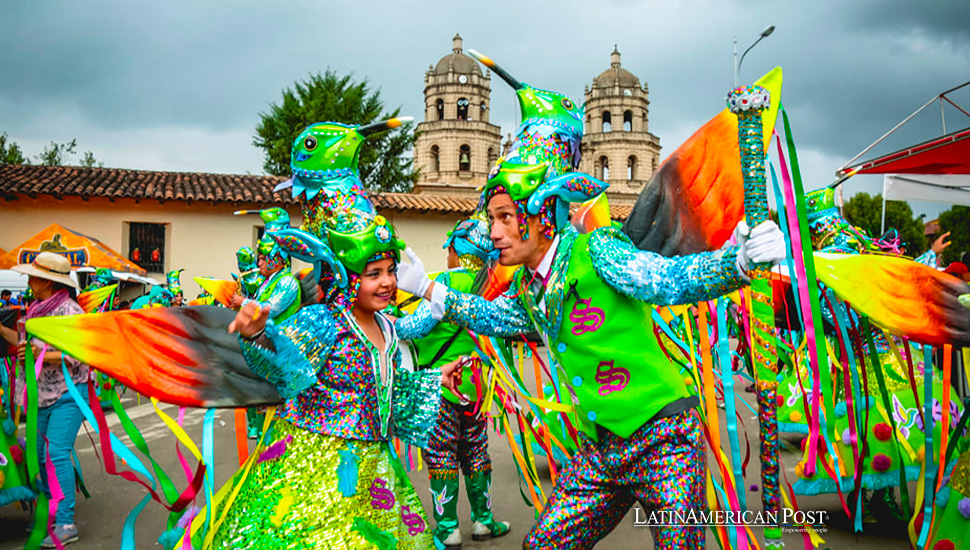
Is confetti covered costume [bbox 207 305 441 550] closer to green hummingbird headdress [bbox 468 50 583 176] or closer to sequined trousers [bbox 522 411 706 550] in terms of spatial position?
sequined trousers [bbox 522 411 706 550]

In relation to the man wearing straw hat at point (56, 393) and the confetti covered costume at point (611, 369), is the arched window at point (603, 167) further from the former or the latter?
the confetti covered costume at point (611, 369)

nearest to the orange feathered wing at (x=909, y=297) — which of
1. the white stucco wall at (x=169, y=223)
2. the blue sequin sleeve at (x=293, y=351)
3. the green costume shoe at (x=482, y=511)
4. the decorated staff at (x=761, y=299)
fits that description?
the decorated staff at (x=761, y=299)

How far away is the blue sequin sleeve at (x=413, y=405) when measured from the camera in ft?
9.21

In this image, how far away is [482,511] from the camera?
14.1 ft

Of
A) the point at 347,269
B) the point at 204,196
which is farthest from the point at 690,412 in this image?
the point at 204,196

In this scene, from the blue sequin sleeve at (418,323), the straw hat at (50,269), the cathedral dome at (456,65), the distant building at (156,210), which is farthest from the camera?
the cathedral dome at (456,65)

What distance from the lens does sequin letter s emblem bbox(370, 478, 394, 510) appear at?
8.09 ft

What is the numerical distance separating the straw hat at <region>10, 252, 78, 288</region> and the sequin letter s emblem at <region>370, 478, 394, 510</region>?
3.11m

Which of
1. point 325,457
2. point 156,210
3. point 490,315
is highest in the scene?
point 156,210

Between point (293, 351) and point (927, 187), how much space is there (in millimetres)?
8999

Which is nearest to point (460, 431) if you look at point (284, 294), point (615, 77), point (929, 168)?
A: point (284, 294)

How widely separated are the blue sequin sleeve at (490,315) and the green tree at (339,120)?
24.4 m

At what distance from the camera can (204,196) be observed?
1767 centimetres

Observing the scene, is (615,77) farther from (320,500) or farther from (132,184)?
(320,500)
